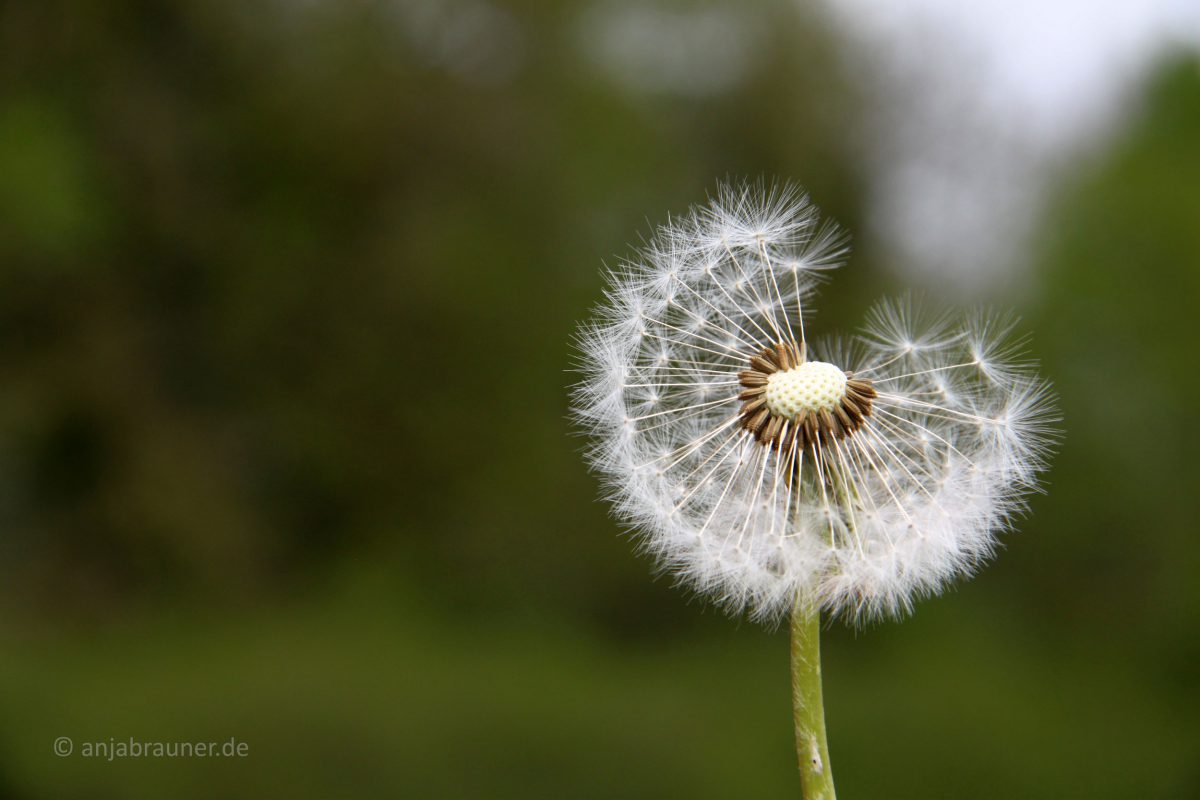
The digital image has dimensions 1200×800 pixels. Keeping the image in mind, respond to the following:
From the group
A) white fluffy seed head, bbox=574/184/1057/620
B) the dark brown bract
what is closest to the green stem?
white fluffy seed head, bbox=574/184/1057/620

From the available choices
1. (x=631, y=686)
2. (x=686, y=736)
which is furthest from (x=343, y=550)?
(x=686, y=736)

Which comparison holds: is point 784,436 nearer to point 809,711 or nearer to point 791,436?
point 791,436

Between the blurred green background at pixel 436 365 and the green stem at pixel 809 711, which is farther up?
the blurred green background at pixel 436 365

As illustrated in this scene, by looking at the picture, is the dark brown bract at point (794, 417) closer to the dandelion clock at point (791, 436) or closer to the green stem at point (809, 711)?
the dandelion clock at point (791, 436)

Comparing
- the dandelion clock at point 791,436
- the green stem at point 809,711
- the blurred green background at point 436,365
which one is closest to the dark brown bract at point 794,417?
the dandelion clock at point 791,436

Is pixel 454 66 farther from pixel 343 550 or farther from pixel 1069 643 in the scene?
pixel 1069 643

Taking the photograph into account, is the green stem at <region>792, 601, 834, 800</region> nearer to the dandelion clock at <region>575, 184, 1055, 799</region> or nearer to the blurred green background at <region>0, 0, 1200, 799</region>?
the dandelion clock at <region>575, 184, 1055, 799</region>

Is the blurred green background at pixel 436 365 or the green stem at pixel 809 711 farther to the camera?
the blurred green background at pixel 436 365

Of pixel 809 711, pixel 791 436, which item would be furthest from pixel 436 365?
pixel 809 711
